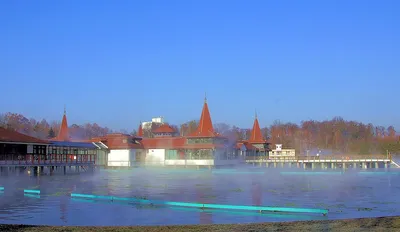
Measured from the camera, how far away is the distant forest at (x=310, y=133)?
96062mm

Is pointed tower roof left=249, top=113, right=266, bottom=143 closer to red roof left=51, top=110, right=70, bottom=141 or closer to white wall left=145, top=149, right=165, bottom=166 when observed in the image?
white wall left=145, top=149, right=165, bottom=166

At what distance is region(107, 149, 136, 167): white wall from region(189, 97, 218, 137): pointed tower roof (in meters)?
9.02

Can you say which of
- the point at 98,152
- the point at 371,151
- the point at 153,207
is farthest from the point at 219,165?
the point at 153,207

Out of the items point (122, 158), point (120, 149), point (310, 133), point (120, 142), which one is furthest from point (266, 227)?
point (310, 133)

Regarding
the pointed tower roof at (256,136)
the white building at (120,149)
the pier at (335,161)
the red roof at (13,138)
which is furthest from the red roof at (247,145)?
the red roof at (13,138)

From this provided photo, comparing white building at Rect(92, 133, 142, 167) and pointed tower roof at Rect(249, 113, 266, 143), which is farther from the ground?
pointed tower roof at Rect(249, 113, 266, 143)

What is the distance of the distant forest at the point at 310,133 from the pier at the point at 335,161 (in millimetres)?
21189

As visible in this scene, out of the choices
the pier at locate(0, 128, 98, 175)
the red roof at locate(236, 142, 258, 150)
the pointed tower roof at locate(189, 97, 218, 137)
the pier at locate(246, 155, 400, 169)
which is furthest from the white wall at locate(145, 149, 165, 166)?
the pier at locate(0, 128, 98, 175)

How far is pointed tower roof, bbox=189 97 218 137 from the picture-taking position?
65.0 metres

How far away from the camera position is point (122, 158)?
221 ft

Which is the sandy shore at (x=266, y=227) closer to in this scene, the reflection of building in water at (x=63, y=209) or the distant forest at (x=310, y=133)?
the reflection of building in water at (x=63, y=209)

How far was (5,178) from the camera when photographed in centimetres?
3959

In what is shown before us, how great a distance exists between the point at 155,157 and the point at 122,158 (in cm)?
476

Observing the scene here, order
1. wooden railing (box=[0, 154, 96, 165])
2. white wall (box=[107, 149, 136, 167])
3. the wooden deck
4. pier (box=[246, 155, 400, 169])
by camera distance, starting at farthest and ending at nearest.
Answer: white wall (box=[107, 149, 136, 167]) → pier (box=[246, 155, 400, 169]) → wooden railing (box=[0, 154, 96, 165]) → the wooden deck
